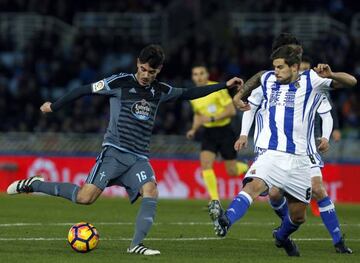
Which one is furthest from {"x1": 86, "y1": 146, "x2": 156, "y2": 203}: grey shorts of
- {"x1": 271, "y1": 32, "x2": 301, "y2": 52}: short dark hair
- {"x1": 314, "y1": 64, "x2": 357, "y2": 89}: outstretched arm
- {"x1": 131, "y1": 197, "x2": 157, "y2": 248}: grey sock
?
{"x1": 314, "y1": 64, "x2": 357, "y2": 89}: outstretched arm

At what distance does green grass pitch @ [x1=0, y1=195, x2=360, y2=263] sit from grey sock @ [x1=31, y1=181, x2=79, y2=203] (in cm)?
54

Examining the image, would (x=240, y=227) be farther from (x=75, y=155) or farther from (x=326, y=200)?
(x=75, y=155)

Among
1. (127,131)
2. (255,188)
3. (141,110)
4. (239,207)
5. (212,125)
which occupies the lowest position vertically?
(212,125)

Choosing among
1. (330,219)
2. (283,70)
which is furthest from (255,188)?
(330,219)

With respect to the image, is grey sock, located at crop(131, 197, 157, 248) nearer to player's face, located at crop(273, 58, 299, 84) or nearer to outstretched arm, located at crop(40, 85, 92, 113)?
outstretched arm, located at crop(40, 85, 92, 113)

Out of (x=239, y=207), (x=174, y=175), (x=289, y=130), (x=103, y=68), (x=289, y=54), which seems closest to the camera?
(x=239, y=207)

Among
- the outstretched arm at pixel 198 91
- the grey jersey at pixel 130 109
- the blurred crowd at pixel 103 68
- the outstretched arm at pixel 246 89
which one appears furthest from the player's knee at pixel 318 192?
the blurred crowd at pixel 103 68

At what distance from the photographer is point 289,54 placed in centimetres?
1022

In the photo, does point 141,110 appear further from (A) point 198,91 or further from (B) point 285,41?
(B) point 285,41

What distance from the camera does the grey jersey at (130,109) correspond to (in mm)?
10961

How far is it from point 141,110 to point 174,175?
11.8 m

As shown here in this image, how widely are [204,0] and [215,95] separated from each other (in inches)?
527

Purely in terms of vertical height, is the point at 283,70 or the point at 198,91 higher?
the point at 283,70

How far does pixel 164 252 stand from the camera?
35.4 feet
